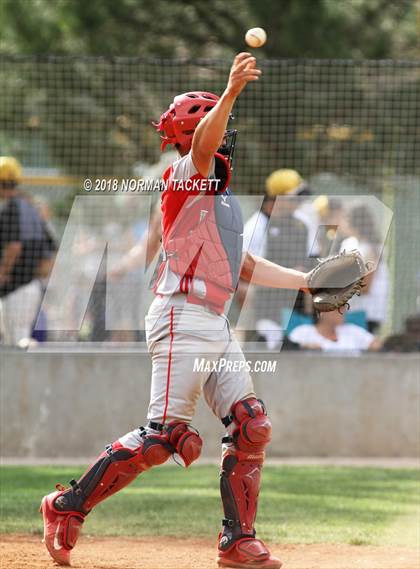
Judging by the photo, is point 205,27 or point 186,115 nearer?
point 186,115

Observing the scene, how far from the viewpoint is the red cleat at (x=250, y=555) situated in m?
5.19

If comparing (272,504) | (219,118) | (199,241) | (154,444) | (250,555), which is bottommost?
(272,504)

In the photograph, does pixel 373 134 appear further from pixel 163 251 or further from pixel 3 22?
pixel 163 251

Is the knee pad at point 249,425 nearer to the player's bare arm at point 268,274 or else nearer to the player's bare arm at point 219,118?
the player's bare arm at point 268,274

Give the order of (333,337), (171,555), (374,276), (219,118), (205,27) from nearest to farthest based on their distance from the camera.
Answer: (219,118), (171,555), (374,276), (333,337), (205,27)

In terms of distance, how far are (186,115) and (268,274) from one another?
887 mm

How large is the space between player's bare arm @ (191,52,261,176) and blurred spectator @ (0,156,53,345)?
5261 mm

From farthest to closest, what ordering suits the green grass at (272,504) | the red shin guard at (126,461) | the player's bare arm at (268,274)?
the green grass at (272,504), the player's bare arm at (268,274), the red shin guard at (126,461)

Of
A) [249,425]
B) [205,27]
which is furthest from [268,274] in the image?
[205,27]

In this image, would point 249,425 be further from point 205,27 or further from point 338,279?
point 205,27

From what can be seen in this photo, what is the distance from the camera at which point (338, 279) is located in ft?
17.5

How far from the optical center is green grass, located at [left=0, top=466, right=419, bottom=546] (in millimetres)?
6800

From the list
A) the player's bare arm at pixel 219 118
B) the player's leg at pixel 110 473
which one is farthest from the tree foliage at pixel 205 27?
the player's leg at pixel 110 473

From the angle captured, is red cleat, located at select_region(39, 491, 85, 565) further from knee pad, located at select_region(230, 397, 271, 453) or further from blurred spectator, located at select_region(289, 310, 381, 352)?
blurred spectator, located at select_region(289, 310, 381, 352)
